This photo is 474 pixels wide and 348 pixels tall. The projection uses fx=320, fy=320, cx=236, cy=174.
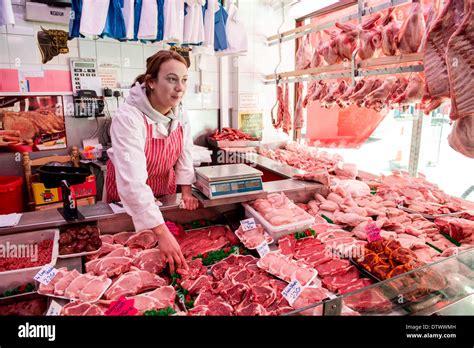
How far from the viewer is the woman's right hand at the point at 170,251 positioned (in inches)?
76.9

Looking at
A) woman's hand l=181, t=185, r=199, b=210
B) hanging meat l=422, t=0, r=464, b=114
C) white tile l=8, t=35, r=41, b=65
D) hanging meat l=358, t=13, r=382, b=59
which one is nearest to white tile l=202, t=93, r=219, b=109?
white tile l=8, t=35, r=41, b=65

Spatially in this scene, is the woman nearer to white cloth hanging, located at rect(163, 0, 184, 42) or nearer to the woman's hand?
the woman's hand

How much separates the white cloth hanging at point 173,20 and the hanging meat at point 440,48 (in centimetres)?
304

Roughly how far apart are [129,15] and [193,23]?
891mm

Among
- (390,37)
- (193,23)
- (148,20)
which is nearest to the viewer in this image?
(390,37)

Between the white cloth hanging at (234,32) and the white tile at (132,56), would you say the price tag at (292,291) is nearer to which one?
the white cloth hanging at (234,32)

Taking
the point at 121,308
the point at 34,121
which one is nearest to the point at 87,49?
the point at 34,121

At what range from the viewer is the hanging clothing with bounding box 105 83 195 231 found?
2.07 m

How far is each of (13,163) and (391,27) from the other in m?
5.49

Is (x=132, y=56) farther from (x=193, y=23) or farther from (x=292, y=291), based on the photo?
(x=292, y=291)

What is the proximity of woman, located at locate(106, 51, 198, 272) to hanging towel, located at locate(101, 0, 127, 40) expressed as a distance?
1.75m

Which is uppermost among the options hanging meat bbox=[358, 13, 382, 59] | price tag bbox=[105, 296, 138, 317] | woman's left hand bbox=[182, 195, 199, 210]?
hanging meat bbox=[358, 13, 382, 59]

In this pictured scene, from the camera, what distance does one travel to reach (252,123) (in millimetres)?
6906
